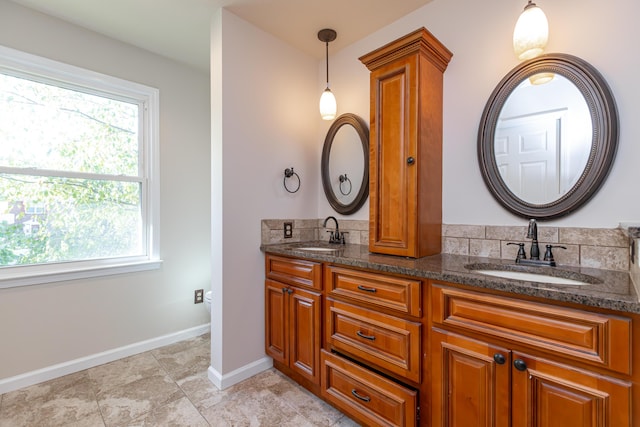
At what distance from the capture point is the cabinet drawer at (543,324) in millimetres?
842

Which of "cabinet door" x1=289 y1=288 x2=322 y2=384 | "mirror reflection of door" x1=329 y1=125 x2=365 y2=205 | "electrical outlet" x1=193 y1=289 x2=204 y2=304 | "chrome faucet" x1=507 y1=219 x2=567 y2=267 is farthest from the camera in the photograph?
"electrical outlet" x1=193 y1=289 x2=204 y2=304

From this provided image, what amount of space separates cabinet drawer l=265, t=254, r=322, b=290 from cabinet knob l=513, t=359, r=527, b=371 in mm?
986

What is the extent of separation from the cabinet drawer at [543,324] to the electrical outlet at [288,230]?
1330mm

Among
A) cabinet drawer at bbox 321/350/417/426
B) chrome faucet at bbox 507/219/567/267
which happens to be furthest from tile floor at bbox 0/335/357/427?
chrome faucet at bbox 507/219/567/267

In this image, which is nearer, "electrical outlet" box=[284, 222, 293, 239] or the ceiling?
the ceiling

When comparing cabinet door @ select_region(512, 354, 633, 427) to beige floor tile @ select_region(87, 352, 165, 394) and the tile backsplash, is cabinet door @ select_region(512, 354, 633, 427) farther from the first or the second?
beige floor tile @ select_region(87, 352, 165, 394)

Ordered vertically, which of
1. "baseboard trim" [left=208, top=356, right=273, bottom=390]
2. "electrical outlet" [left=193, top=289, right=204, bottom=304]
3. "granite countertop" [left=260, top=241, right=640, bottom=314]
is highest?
"granite countertop" [left=260, top=241, right=640, bottom=314]

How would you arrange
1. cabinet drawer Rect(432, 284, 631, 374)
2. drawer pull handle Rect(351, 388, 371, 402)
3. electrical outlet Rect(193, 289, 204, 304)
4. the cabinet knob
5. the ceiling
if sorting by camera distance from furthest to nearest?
electrical outlet Rect(193, 289, 204, 304), the ceiling, drawer pull handle Rect(351, 388, 371, 402), the cabinet knob, cabinet drawer Rect(432, 284, 631, 374)

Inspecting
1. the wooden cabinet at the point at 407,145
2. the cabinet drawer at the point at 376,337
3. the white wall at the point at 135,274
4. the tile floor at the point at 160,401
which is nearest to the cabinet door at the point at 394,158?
the wooden cabinet at the point at 407,145

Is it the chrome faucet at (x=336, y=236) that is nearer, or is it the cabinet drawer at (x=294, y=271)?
the cabinet drawer at (x=294, y=271)

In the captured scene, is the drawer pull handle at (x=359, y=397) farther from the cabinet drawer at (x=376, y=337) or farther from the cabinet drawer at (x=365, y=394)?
the cabinet drawer at (x=376, y=337)

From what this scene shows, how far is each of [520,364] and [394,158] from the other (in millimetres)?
1105

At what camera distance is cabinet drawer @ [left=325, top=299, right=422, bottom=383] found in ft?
4.23

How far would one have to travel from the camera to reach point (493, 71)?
1.60 m
